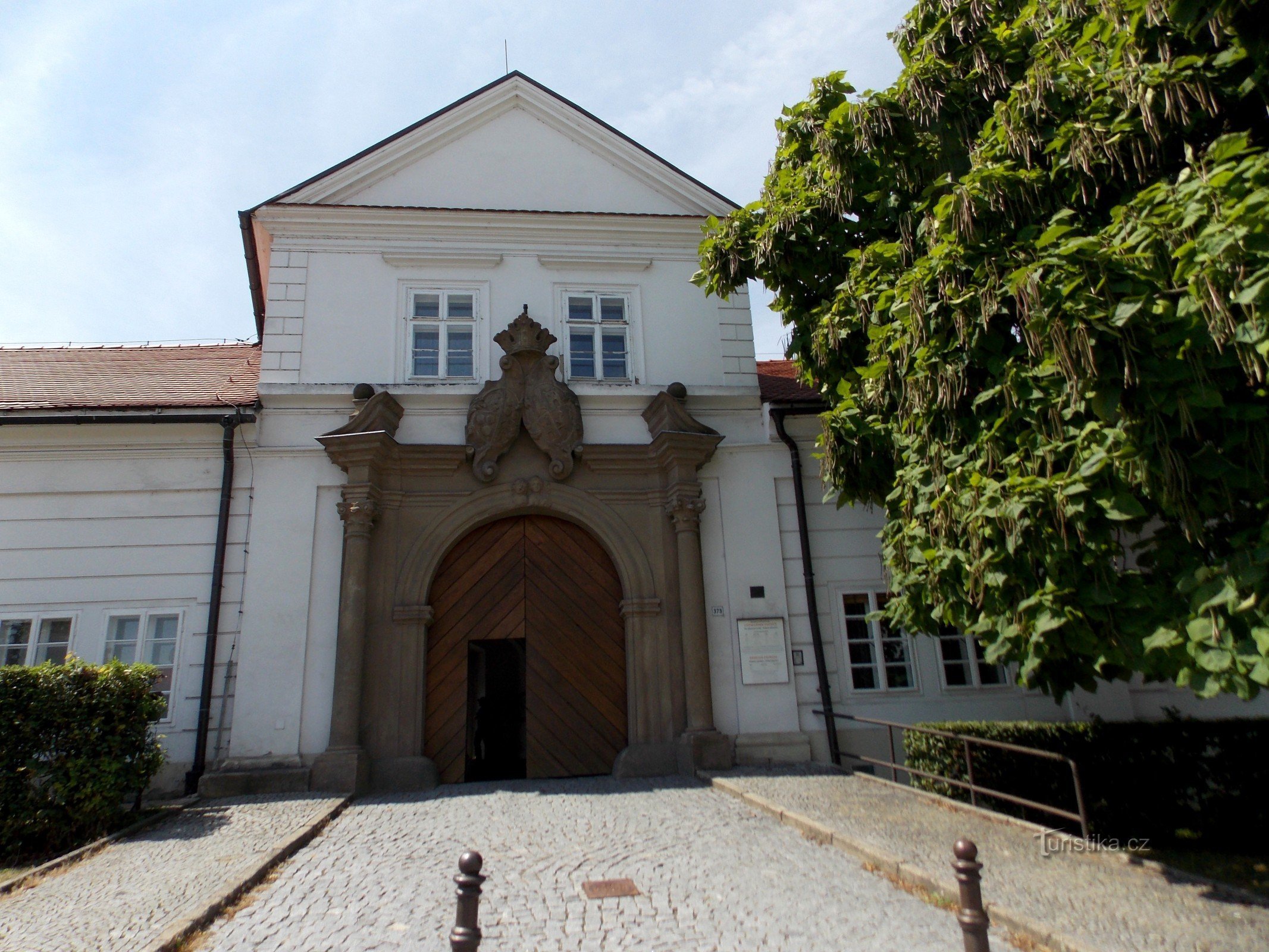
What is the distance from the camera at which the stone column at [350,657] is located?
8664mm

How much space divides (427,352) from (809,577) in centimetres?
588

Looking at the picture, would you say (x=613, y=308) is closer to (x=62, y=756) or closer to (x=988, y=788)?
(x=988, y=788)

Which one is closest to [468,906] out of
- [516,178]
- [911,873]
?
[911,873]

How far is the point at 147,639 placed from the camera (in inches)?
372

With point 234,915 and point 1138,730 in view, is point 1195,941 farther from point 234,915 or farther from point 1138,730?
point 234,915

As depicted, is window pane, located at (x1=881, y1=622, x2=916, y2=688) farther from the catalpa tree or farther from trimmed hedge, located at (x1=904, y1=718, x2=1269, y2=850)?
the catalpa tree

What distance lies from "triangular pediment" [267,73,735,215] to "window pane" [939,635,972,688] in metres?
6.95

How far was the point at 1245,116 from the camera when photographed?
5090mm

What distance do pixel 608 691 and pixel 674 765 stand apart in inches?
45.6

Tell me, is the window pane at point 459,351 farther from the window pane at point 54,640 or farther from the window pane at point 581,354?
the window pane at point 54,640

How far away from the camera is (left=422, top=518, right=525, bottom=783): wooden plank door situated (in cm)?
951

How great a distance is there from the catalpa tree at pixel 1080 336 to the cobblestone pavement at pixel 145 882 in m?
5.30

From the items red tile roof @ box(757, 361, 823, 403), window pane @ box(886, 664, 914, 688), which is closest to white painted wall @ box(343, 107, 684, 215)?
red tile roof @ box(757, 361, 823, 403)

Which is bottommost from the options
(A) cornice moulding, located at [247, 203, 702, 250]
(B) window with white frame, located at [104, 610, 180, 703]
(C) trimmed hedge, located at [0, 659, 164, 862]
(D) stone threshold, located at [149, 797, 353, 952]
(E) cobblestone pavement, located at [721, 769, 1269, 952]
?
(E) cobblestone pavement, located at [721, 769, 1269, 952]
